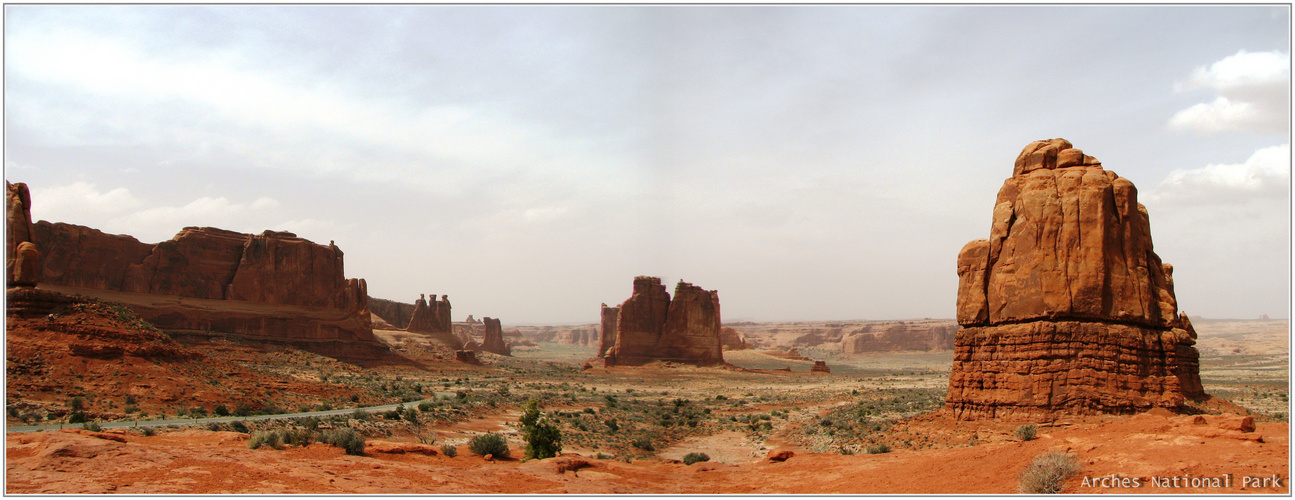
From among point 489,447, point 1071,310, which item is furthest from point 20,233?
point 1071,310

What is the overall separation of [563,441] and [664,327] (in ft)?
211

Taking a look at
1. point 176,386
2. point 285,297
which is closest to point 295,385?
point 176,386

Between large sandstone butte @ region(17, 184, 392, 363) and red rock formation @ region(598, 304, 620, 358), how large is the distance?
139 ft

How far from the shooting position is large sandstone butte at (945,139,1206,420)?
2141 cm

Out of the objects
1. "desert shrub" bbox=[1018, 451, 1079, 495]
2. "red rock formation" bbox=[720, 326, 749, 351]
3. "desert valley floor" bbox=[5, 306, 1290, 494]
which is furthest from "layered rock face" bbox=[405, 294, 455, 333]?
"desert shrub" bbox=[1018, 451, 1079, 495]

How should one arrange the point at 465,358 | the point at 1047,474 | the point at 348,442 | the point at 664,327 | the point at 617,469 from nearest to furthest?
the point at 1047,474 → the point at 348,442 → the point at 617,469 → the point at 465,358 → the point at 664,327

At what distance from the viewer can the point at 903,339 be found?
181750 mm

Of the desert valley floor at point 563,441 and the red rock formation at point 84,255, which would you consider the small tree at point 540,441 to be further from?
the red rock formation at point 84,255

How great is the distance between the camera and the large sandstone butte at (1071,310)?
70.2ft

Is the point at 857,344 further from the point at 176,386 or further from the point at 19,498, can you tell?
the point at 19,498

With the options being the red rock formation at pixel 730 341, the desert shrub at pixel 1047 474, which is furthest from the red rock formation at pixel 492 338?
the desert shrub at pixel 1047 474

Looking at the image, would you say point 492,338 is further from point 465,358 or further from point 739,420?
point 739,420

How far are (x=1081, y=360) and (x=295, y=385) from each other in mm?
33935

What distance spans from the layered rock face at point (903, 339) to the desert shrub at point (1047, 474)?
6816 inches
